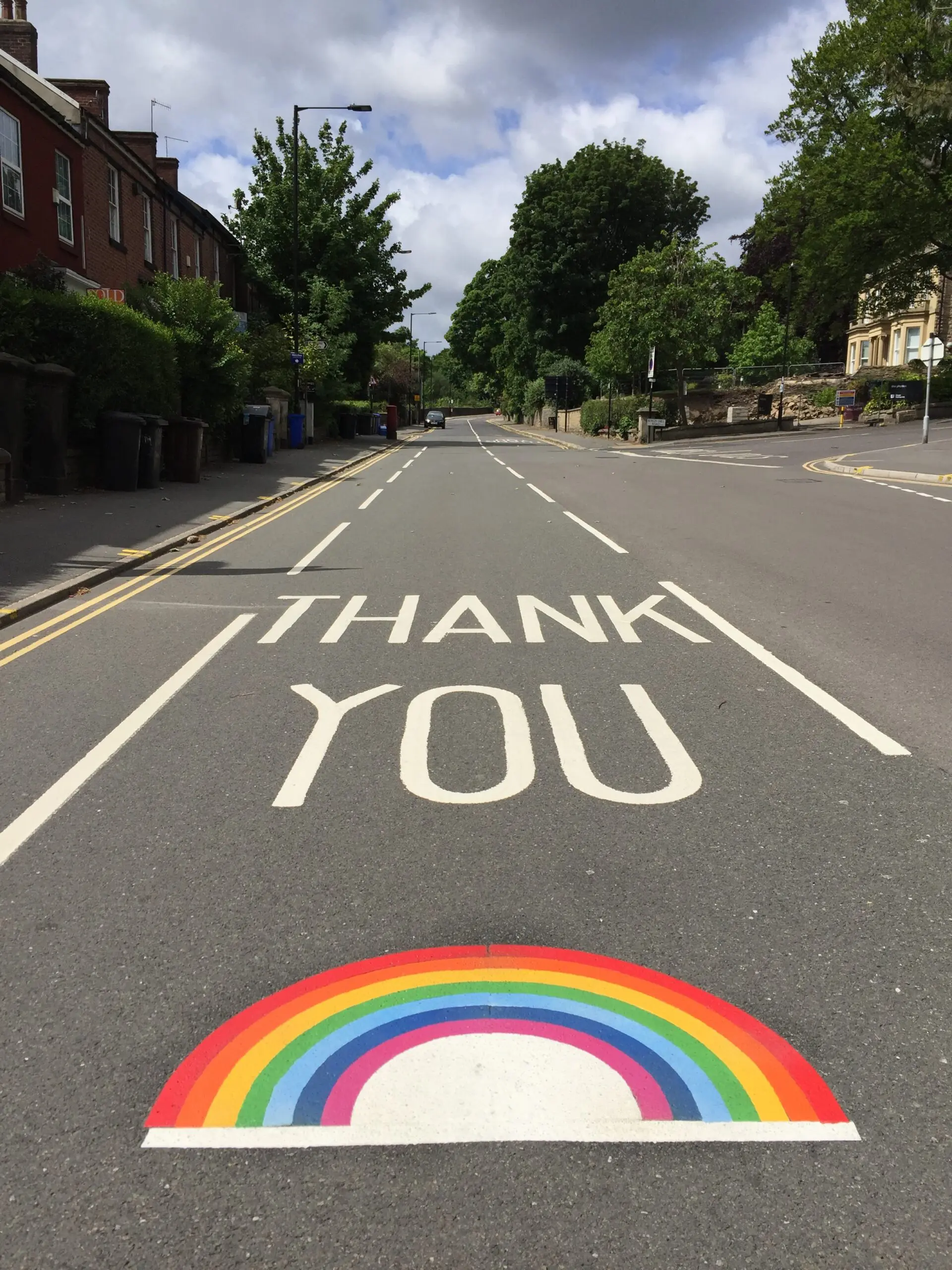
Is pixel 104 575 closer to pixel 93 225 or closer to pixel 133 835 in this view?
pixel 133 835

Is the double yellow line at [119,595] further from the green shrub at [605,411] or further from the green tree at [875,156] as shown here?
the green tree at [875,156]

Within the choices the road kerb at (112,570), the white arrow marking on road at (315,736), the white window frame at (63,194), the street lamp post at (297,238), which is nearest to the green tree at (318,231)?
the street lamp post at (297,238)

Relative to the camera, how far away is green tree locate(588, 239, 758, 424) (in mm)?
46000

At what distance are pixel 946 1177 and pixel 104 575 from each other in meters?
9.71

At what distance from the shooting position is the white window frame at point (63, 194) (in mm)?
24719

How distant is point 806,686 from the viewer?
6.36 meters

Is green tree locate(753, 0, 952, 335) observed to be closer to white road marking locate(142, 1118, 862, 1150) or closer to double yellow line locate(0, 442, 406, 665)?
double yellow line locate(0, 442, 406, 665)

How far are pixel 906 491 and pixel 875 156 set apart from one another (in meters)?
32.2

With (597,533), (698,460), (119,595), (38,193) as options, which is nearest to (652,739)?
(119,595)

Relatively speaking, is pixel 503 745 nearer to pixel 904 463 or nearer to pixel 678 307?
pixel 904 463

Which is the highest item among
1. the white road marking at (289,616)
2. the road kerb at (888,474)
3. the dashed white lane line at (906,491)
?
the road kerb at (888,474)

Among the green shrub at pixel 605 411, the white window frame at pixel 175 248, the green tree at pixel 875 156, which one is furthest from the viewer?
the green shrub at pixel 605 411

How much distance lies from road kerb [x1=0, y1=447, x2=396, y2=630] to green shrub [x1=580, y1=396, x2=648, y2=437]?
35.8 meters

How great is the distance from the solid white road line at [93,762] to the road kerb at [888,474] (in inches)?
796
